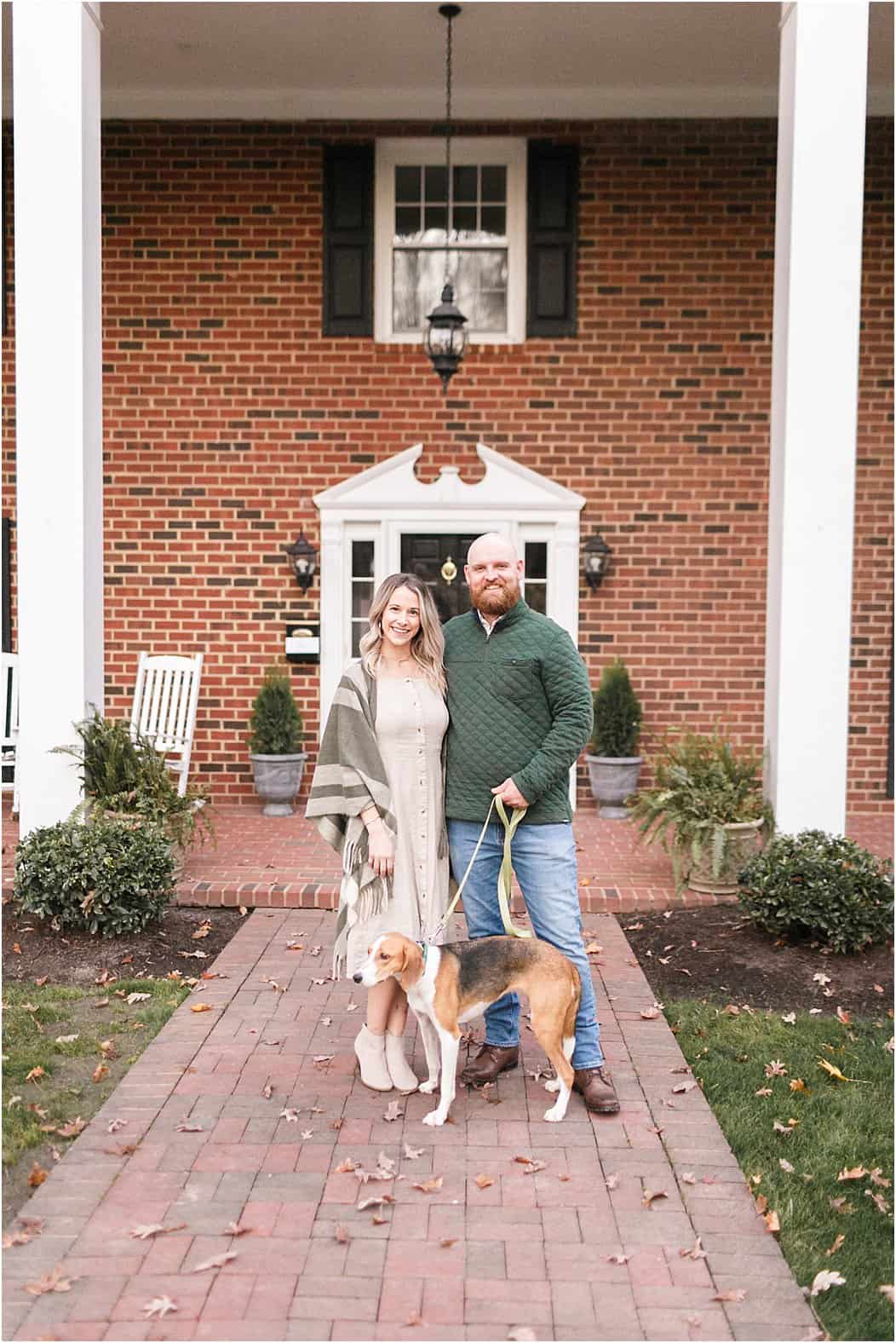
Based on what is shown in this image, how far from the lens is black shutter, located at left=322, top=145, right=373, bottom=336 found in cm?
874

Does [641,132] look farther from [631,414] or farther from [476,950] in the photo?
[476,950]

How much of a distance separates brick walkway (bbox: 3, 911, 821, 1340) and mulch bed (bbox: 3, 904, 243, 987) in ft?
2.87

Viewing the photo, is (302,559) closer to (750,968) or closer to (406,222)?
(406,222)

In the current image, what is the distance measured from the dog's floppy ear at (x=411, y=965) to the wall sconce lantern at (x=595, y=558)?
17.8 feet

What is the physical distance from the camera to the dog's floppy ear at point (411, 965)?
12.2 feet

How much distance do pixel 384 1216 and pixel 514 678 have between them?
5.55 feet

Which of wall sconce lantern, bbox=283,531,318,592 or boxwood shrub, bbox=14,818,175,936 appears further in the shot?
wall sconce lantern, bbox=283,531,318,592

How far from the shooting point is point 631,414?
8.83 metres

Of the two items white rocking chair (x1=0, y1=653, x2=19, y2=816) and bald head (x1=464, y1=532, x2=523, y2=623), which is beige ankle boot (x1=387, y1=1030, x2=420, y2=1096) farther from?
white rocking chair (x1=0, y1=653, x2=19, y2=816)

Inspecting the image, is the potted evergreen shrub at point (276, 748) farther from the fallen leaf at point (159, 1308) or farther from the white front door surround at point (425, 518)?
the fallen leaf at point (159, 1308)

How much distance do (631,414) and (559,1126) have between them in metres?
6.09

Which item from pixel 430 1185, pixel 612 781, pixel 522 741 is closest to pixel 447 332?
pixel 612 781

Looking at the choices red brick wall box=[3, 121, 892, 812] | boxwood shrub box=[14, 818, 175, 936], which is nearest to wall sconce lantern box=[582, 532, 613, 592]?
red brick wall box=[3, 121, 892, 812]

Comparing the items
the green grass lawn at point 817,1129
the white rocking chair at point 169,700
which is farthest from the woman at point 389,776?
the white rocking chair at point 169,700
